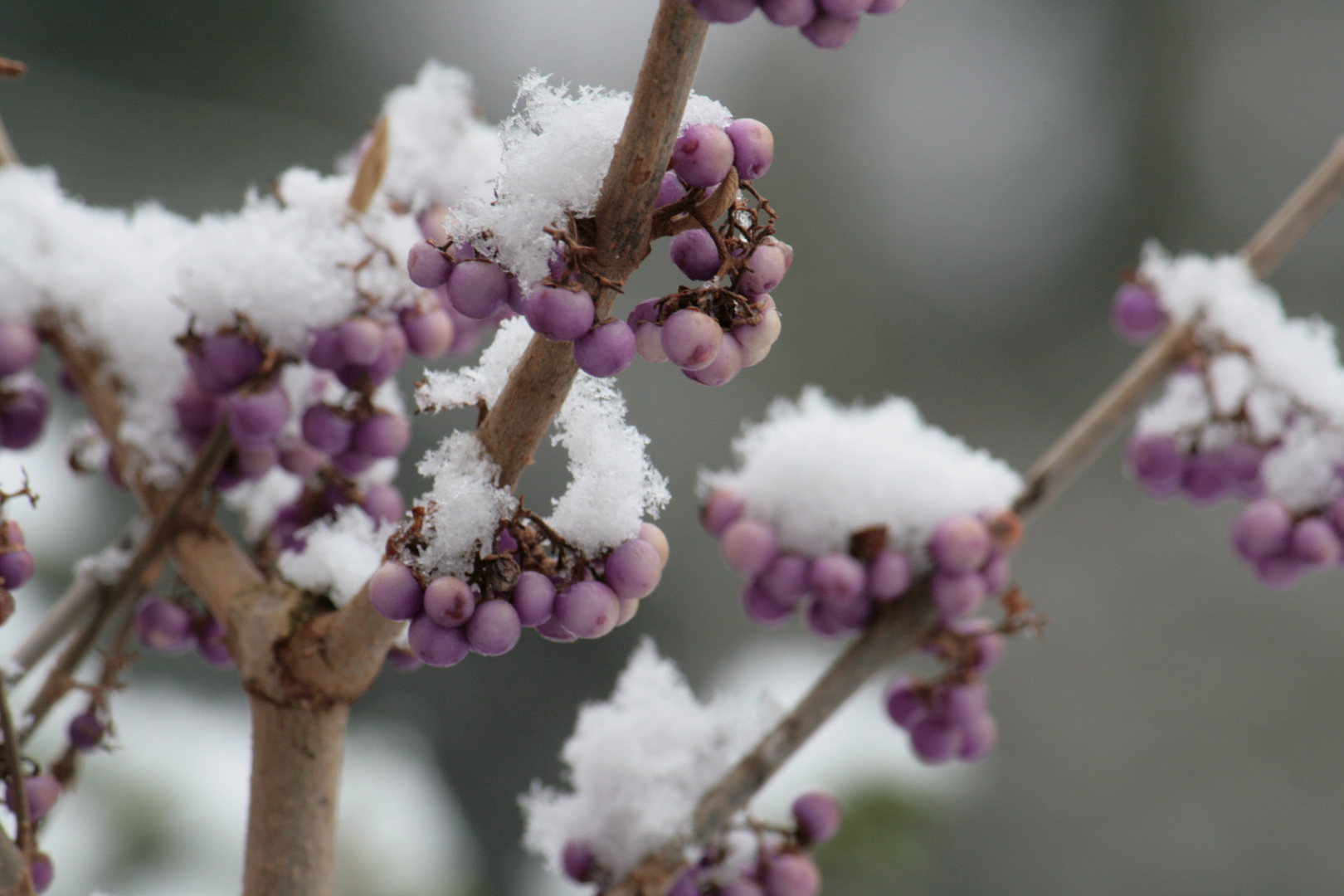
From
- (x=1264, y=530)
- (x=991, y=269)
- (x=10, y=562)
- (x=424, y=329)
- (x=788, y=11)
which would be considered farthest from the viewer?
(x=991, y=269)

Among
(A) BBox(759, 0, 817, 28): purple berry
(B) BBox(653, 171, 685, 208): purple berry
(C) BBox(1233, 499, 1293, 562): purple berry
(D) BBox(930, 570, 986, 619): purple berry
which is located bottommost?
(A) BBox(759, 0, 817, 28): purple berry

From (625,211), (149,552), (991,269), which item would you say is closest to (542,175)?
(625,211)

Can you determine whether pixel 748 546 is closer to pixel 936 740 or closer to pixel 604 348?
pixel 936 740

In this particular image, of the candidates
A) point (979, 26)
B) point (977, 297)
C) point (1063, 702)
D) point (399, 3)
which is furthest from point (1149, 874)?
point (399, 3)

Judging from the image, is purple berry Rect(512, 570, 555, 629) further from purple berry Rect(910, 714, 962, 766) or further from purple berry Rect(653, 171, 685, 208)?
purple berry Rect(910, 714, 962, 766)

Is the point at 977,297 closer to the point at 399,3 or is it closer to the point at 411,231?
the point at 399,3

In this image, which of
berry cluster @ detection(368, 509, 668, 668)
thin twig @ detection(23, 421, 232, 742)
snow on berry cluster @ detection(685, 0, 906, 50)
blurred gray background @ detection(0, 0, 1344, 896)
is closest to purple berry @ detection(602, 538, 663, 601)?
berry cluster @ detection(368, 509, 668, 668)
